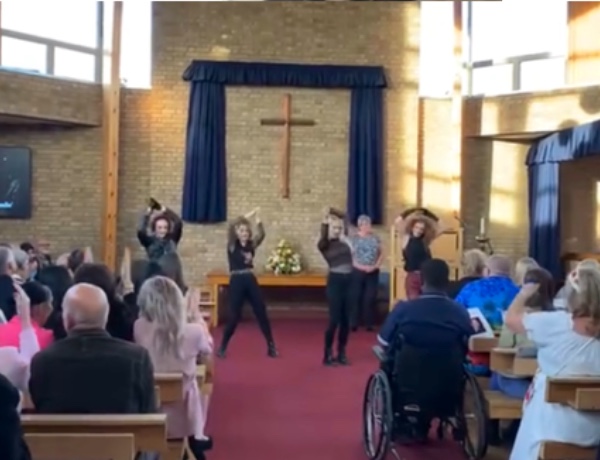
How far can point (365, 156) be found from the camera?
12.8m

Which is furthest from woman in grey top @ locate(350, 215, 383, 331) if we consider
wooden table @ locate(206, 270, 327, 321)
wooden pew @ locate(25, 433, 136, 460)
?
wooden pew @ locate(25, 433, 136, 460)

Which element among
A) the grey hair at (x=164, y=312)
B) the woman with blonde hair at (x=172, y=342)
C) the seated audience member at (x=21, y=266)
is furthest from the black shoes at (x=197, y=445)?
the seated audience member at (x=21, y=266)

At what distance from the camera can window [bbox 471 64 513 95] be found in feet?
41.9

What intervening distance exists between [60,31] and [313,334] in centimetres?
546

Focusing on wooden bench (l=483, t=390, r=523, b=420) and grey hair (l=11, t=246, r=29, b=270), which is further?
grey hair (l=11, t=246, r=29, b=270)

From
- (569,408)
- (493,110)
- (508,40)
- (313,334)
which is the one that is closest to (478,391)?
(569,408)

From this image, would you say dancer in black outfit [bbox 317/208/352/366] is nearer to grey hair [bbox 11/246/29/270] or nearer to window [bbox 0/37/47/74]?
grey hair [bbox 11/246/29/270]

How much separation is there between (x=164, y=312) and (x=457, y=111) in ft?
30.1

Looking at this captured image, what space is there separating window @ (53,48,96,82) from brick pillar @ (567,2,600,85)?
6590 mm

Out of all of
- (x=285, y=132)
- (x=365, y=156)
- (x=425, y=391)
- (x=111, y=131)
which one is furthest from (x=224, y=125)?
(x=425, y=391)

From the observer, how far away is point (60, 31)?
12250mm

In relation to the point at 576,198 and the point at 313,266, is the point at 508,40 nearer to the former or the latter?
the point at 576,198

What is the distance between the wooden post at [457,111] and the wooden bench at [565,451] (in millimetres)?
9003

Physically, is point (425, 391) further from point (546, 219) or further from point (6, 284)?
point (546, 219)
